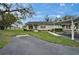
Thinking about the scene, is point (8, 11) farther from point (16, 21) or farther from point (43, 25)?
point (43, 25)

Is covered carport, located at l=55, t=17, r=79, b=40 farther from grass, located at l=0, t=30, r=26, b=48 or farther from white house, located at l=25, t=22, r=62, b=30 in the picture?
grass, located at l=0, t=30, r=26, b=48

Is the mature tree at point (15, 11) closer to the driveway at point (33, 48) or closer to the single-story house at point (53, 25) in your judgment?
the single-story house at point (53, 25)

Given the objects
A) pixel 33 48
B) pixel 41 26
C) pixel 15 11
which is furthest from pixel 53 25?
pixel 15 11

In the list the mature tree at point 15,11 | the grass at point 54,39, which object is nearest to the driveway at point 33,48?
the grass at point 54,39

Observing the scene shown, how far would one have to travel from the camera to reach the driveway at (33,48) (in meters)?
5.16

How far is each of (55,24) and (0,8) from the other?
2.51 feet

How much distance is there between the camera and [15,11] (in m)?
5.30

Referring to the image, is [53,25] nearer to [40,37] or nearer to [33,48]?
[40,37]

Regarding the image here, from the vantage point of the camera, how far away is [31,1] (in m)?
5.18

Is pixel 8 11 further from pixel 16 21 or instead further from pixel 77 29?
pixel 77 29

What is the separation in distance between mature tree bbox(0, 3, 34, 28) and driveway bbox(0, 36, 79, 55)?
0.30 metres
